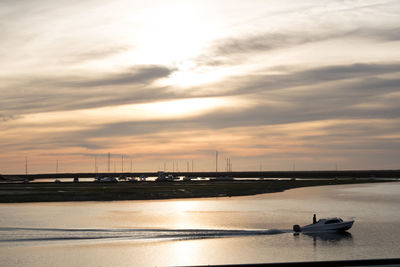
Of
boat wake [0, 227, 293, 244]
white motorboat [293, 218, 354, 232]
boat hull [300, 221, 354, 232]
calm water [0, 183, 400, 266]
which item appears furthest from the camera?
boat hull [300, 221, 354, 232]

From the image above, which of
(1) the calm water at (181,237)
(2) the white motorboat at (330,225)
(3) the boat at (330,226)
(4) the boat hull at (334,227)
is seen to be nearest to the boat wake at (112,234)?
(1) the calm water at (181,237)

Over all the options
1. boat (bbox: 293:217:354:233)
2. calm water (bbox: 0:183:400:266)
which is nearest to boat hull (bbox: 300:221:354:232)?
boat (bbox: 293:217:354:233)

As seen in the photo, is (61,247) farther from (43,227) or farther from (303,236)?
(303,236)

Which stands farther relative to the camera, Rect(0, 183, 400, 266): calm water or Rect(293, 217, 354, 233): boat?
Rect(293, 217, 354, 233): boat

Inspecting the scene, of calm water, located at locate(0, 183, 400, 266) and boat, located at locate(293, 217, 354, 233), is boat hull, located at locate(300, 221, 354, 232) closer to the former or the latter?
boat, located at locate(293, 217, 354, 233)

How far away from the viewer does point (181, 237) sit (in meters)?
59.5

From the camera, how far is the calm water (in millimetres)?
46906

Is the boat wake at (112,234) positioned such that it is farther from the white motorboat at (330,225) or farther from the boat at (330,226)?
the boat at (330,226)

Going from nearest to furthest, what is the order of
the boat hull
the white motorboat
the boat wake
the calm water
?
the calm water → the boat wake → the white motorboat → the boat hull

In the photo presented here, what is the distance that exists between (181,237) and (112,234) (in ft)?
27.3

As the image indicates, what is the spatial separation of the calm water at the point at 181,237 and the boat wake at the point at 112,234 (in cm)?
11

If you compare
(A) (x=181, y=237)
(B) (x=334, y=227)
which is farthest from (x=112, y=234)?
(B) (x=334, y=227)

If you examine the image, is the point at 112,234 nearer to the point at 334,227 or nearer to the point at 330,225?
the point at 330,225

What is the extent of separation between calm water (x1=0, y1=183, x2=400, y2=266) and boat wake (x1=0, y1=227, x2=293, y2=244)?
0.36 ft
